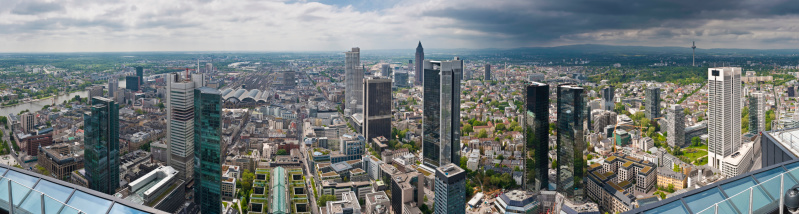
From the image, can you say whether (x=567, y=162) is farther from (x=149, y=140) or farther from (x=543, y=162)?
(x=149, y=140)

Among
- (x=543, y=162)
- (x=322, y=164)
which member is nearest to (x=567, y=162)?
(x=543, y=162)

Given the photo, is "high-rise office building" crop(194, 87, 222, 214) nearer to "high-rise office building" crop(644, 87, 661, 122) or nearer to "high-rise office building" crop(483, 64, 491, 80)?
"high-rise office building" crop(644, 87, 661, 122)

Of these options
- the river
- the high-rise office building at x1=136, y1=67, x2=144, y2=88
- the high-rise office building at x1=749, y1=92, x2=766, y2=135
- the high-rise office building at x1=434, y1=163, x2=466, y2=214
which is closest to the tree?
the high-rise office building at x1=434, y1=163, x2=466, y2=214

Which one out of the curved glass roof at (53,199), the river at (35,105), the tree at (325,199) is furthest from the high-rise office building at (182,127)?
the river at (35,105)

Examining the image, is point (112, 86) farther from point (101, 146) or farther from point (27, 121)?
point (101, 146)

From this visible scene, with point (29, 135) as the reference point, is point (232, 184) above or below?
below

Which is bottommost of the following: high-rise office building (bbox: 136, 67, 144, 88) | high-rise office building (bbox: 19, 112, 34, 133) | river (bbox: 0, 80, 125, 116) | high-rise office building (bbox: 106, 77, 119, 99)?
high-rise office building (bbox: 19, 112, 34, 133)

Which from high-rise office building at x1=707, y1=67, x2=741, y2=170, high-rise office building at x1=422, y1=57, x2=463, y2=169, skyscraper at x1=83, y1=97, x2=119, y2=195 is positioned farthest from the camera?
high-rise office building at x1=422, y1=57, x2=463, y2=169
